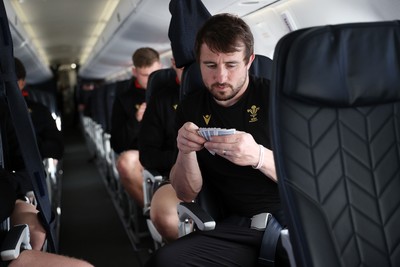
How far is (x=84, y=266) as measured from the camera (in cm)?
215

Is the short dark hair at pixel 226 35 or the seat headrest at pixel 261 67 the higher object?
the short dark hair at pixel 226 35

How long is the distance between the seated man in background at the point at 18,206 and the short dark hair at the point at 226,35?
3.71 feet

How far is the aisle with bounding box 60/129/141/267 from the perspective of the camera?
4625mm

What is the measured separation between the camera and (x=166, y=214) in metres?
3.24

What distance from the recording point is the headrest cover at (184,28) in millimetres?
2781

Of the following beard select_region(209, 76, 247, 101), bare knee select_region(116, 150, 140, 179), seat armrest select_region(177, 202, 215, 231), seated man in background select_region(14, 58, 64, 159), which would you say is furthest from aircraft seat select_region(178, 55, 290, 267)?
bare knee select_region(116, 150, 140, 179)

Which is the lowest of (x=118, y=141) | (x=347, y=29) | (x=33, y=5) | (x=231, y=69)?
(x=118, y=141)

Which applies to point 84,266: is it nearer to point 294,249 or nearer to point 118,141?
point 294,249

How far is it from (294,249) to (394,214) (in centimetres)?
40

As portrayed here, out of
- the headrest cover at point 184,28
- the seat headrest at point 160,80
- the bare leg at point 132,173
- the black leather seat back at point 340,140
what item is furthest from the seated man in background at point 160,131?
the black leather seat back at point 340,140

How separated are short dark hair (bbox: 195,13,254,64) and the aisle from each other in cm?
254

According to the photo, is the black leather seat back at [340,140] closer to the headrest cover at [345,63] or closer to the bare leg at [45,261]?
the headrest cover at [345,63]

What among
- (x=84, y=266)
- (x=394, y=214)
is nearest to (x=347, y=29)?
(x=394, y=214)

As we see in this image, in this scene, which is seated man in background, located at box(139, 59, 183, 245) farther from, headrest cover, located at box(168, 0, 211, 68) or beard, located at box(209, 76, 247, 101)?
beard, located at box(209, 76, 247, 101)
